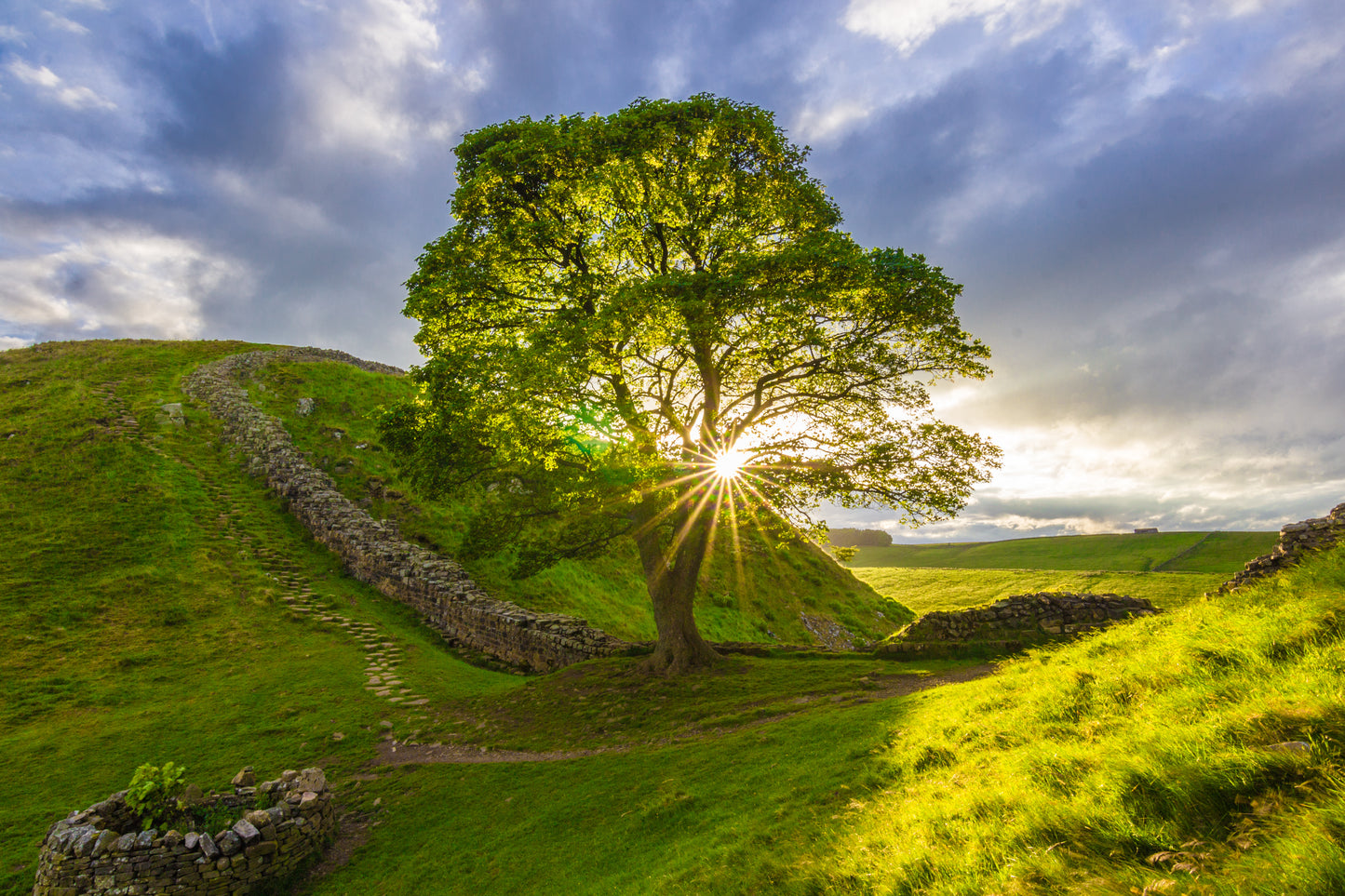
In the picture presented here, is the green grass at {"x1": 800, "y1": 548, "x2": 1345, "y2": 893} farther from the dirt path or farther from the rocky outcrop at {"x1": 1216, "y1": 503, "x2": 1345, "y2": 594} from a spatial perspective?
the rocky outcrop at {"x1": 1216, "y1": 503, "x2": 1345, "y2": 594}

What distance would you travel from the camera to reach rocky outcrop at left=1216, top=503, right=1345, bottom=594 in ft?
50.6

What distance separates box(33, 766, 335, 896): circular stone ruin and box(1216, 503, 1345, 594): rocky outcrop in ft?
78.3

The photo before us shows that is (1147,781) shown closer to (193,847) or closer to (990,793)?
(990,793)

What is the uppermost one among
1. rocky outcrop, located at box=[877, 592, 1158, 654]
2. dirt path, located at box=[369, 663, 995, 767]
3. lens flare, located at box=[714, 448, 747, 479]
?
lens flare, located at box=[714, 448, 747, 479]

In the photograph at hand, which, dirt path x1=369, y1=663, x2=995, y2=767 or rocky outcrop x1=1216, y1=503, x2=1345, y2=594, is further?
rocky outcrop x1=1216, y1=503, x2=1345, y2=594

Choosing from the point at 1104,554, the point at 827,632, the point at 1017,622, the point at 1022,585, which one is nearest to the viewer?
the point at 1017,622

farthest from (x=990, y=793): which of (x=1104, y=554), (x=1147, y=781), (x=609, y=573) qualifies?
(x=1104, y=554)

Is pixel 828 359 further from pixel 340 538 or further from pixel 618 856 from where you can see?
pixel 340 538

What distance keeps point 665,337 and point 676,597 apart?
946 centimetres

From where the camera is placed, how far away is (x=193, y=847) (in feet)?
32.1

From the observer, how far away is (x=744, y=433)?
18453mm

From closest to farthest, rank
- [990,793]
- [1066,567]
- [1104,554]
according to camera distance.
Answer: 1. [990,793]
2. [1066,567]
3. [1104,554]

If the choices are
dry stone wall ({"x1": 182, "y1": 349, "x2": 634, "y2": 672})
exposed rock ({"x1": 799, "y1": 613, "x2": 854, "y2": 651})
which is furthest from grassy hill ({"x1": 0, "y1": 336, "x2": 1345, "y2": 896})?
exposed rock ({"x1": 799, "y1": 613, "x2": 854, "y2": 651})

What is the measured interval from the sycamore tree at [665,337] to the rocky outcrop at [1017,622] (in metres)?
6.98
